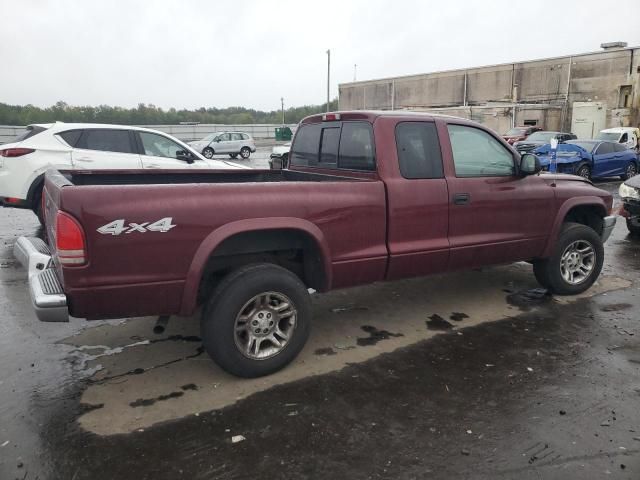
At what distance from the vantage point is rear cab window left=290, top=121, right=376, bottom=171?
4.21 meters

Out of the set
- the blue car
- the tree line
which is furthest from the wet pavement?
the tree line

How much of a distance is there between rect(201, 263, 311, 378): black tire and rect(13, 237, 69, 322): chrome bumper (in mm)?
903

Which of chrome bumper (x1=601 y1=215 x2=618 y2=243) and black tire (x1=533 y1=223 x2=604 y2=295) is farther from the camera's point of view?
chrome bumper (x1=601 y1=215 x2=618 y2=243)

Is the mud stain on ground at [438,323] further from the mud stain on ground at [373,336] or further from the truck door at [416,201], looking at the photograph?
the truck door at [416,201]

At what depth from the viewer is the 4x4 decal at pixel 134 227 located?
292cm

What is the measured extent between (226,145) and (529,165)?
24.7m

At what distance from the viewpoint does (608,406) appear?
3227mm

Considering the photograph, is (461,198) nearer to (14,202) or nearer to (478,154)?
(478,154)

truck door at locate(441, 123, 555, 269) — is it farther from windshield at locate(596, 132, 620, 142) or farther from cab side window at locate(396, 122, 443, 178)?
windshield at locate(596, 132, 620, 142)

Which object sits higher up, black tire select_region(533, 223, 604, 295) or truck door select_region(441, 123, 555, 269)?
truck door select_region(441, 123, 555, 269)

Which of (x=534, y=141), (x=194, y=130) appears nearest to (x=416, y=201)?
(x=534, y=141)

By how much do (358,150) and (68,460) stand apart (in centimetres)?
308

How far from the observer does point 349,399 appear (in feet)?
10.8

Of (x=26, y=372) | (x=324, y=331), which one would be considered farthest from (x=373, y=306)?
(x=26, y=372)
